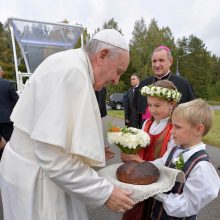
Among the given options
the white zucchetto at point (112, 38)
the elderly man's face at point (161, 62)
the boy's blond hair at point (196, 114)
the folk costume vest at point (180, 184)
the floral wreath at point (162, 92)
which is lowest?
the folk costume vest at point (180, 184)

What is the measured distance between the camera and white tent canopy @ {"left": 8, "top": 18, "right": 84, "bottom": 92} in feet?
22.7

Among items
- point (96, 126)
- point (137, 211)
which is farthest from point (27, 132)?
point (137, 211)

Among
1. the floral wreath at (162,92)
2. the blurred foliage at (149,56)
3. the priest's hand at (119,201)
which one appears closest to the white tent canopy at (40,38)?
the floral wreath at (162,92)

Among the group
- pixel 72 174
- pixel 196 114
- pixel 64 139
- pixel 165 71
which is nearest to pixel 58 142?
pixel 64 139

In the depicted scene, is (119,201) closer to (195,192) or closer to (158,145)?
(195,192)

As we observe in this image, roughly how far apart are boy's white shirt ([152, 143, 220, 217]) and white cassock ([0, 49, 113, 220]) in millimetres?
617

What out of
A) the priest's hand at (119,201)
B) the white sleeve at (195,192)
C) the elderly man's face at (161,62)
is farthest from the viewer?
the elderly man's face at (161,62)

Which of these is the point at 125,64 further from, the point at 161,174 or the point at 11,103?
the point at 11,103

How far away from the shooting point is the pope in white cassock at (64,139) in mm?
1532

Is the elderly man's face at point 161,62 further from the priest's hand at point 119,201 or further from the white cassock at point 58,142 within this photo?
the priest's hand at point 119,201

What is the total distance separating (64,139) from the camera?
4.97 ft

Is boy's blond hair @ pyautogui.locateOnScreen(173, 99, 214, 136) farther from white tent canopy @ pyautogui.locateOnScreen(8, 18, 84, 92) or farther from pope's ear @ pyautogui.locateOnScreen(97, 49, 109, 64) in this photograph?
white tent canopy @ pyautogui.locateOnScreen(8, 18, 84, 92)

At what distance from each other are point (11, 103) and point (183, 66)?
55.6 meters

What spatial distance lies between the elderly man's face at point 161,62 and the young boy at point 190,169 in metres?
1.89
